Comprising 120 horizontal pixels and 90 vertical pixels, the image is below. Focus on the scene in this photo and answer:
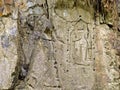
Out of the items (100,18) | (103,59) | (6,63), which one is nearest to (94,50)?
(103,59)

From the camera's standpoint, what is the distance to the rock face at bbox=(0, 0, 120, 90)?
343 centimetres

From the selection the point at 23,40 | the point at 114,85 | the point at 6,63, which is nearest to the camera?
the point at 6,63

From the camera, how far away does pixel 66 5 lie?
3.92m

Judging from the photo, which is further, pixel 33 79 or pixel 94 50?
pixel 94 50

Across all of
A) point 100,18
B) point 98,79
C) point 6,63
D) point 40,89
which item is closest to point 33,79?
point 40,89

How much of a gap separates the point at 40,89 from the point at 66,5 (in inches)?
39.2

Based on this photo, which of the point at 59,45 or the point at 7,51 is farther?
the point at 59,45

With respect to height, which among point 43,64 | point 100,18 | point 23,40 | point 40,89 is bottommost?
point 40,89

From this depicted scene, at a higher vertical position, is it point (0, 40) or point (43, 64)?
point (0, 40)

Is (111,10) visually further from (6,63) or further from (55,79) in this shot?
(6,63)

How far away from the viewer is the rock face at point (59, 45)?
11.3ft

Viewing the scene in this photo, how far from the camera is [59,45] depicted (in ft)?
12.5

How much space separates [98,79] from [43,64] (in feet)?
2.13

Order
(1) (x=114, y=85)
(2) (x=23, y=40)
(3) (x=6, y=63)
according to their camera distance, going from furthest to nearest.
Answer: (1) (x=114, y=85) → (2) (x=23, y=40) → (3) (x=6, y=63)
